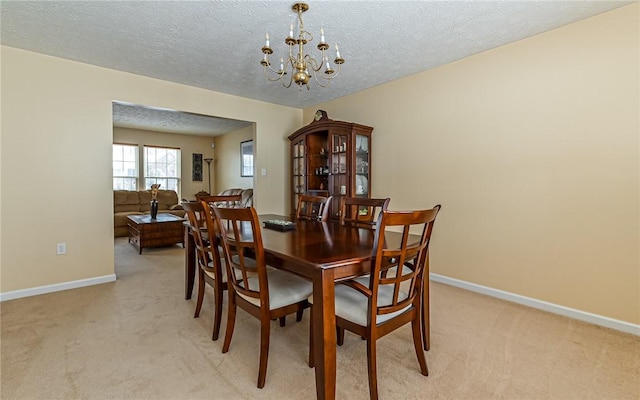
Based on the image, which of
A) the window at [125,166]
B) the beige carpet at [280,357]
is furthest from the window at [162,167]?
the beige carpet at [280,357]

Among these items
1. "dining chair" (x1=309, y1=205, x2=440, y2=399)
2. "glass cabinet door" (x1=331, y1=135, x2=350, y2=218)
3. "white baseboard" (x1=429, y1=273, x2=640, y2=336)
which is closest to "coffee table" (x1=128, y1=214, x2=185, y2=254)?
"glass cabinet door" (x1=331, y1=135, x2=350, y2=218)

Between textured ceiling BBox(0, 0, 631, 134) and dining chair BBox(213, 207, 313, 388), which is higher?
textured ceiling BBox(0, 0, 631, 134)

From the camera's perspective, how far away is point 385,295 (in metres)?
1.66

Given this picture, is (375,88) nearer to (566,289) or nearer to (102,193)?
(566,289)

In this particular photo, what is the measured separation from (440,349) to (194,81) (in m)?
3.74

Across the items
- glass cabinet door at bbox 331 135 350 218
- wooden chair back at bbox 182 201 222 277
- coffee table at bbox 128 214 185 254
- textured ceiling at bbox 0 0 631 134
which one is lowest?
coffee table at bbox 128 214 185 254

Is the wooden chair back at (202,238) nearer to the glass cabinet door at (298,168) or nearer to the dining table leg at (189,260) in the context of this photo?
the dining table leg at (189,260)

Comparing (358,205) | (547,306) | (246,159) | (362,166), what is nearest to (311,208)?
(358,205)

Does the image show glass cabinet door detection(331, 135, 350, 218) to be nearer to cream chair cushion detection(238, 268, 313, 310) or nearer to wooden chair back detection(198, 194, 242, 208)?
wooden chair back detection(198, 194, 242, 208)

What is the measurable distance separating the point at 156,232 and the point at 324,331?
4.21 m

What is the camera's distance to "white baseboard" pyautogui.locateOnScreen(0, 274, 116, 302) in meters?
2.85

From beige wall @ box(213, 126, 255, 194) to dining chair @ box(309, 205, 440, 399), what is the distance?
5525 millimetres

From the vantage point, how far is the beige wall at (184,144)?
22.8ft

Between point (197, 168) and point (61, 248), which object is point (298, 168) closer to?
point (61, 248)
